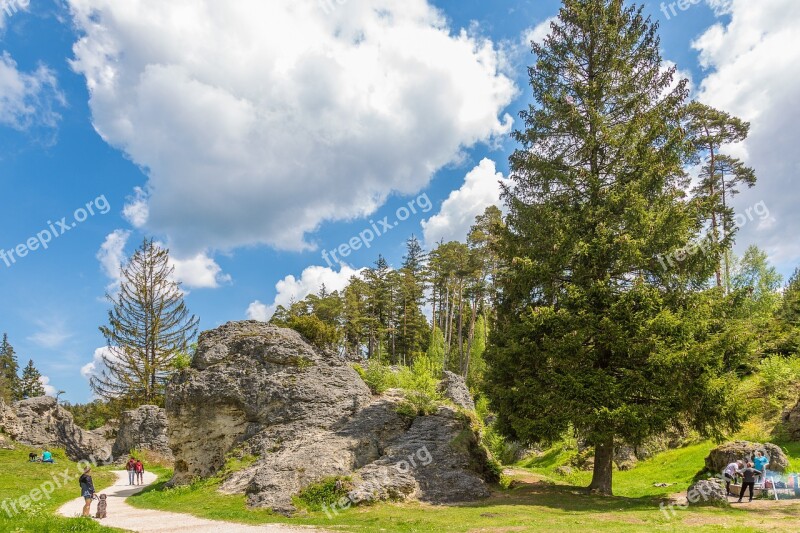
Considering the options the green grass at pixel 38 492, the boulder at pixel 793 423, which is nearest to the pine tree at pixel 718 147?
the boulder at pixel 793 423

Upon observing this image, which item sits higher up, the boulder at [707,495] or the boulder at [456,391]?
the boulder at [456,391]

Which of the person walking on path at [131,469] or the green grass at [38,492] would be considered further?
the person walking on path at [131,469]

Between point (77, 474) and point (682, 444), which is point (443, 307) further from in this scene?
point (77, 474)

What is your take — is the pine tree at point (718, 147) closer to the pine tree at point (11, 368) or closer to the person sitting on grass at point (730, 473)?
the person sitting on grass at point (730, 473)

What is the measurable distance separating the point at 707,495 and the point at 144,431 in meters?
39.9

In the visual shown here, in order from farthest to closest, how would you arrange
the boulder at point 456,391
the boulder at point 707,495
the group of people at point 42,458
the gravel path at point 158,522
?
the boulder at point 456,391
the group of people at point 42,458
the boulder at point 707,495
the gravel path at point 158,522

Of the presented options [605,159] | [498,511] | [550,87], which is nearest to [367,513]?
[498,511]

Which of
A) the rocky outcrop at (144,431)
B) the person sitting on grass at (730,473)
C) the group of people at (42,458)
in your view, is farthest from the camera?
the rocky outcrop at (144,431)

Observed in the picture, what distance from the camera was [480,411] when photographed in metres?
42.9

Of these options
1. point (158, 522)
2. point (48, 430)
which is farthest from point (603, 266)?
point (48, 430)

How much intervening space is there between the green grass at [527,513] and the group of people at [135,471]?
6.51 m

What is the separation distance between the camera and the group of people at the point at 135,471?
2650 cm

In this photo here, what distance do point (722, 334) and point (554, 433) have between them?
6.75 metres

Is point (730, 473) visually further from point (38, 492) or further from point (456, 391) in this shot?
point (38, 492)
